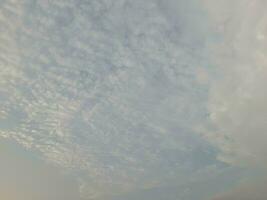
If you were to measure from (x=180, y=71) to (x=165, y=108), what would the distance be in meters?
4.10

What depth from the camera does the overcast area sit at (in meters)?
11.3

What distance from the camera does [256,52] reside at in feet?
40.5

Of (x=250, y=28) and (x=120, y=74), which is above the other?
(x=120, y=74)

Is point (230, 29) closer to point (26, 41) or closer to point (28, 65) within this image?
point (26, 41)

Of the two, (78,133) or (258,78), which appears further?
(78,133)

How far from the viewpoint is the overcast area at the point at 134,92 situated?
11336mm

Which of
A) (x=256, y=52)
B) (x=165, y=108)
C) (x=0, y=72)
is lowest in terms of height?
(x=256, y=52)

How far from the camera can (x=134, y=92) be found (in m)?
16.4

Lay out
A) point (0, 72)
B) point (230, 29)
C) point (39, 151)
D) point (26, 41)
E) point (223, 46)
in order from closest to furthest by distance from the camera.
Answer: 1. point (230, 29)
2. point (223, 46)
3. point (26, 41)
4. point (0, 72)
5. point (39, 151)

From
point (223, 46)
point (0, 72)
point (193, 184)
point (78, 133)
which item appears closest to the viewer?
point (223, 46)

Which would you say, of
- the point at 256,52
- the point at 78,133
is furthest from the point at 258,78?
the point at 78,133

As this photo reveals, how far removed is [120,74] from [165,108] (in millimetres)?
4344

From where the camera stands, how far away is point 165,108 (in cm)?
1783

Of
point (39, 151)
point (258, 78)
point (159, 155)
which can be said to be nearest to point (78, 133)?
point (39, 151)
